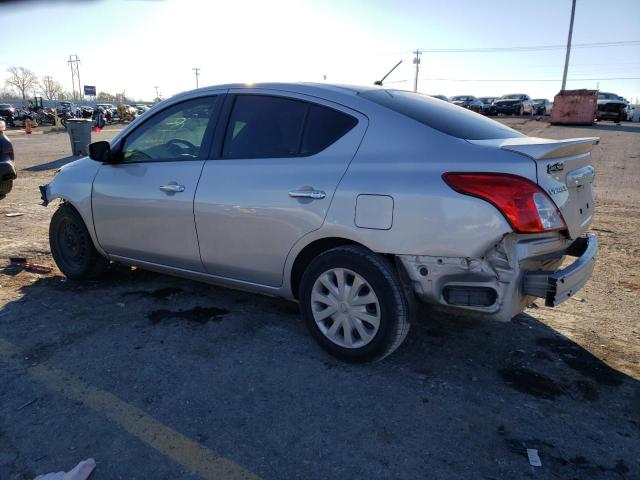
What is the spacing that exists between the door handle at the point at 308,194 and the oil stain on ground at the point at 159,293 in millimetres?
1826

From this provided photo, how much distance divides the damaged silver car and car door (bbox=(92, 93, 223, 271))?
13 mm

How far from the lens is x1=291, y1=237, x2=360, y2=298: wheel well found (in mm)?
3223

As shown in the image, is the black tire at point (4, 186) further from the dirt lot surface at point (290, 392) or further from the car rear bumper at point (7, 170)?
the dirt lot surface at point (290, 392)

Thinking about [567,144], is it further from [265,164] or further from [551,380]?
[265,164]

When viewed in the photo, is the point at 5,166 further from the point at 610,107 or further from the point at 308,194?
the point at 610,107

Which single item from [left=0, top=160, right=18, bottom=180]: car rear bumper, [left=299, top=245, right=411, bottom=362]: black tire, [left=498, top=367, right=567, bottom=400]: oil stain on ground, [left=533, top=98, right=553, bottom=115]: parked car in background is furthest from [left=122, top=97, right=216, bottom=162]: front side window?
[left=533, top=98, right=553, bottom=115]: parked car in background

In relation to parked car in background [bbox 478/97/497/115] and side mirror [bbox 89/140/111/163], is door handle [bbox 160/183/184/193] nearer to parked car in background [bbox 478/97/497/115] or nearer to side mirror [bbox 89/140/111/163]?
side mirror [bbox 89/140/111/163]

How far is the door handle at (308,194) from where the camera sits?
3129 mm

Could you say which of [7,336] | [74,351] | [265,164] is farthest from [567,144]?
[7,336]

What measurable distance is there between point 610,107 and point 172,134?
116 feet

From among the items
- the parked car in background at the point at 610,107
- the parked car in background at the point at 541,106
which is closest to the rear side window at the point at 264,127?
Result: the parked car in background at the point at 610,107

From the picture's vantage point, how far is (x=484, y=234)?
2.65 metres

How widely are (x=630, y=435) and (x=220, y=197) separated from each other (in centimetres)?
282

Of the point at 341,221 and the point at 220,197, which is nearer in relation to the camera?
the point at 341,221
